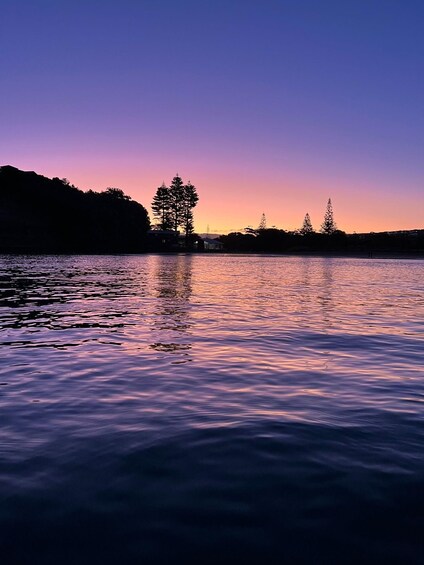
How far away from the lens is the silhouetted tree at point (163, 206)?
186m

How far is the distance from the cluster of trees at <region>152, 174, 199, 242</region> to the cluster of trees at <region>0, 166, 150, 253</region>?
35517mm

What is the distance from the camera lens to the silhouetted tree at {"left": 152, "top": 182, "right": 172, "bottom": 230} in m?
186

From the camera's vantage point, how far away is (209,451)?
6211 millimetres

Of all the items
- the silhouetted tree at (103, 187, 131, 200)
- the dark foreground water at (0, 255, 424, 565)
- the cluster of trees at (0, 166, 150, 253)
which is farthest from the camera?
the silhouetted tree at (103, 187, 131, 200)

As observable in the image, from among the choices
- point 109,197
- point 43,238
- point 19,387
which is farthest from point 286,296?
point 109,197

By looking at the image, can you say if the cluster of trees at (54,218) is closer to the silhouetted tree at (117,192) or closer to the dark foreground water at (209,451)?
the silhouetted tree at (117,192)

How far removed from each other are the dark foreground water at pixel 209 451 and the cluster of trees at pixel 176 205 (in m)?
173

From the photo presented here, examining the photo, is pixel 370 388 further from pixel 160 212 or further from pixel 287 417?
pixel 160 212

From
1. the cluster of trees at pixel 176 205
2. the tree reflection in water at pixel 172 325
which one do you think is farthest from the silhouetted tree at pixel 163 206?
the tree reflection in water at pixel 172 325

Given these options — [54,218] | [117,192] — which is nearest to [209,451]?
[54,218]

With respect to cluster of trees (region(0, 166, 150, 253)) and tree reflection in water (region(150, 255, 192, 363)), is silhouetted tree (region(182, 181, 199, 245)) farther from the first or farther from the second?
tree reflection in water (region(150, 255, 192, 363))

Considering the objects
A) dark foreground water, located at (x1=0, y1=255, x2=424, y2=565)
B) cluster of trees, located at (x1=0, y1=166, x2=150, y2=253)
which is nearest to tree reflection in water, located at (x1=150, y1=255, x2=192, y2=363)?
dark foreground water, located at (x1=0, y1=255, x2=424, y2=565)

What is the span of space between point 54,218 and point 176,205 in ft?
203

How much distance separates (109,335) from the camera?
15.2m
